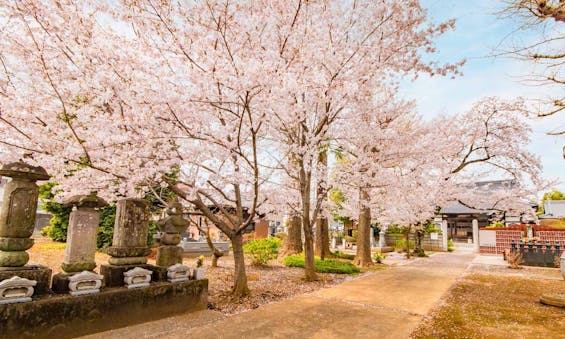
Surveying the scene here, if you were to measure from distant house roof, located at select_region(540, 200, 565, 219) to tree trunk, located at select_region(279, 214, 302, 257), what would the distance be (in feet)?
100

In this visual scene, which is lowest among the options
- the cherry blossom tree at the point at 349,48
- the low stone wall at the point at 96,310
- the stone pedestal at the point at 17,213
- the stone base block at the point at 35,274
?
the low stone wall at the point at 96,310

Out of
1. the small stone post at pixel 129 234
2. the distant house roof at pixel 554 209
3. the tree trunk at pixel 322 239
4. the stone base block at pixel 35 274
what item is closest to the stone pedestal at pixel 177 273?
the small stone post at pixel 129 234

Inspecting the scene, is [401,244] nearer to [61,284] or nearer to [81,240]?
[81,240]

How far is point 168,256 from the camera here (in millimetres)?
5762

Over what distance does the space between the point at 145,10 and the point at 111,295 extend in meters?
4.79

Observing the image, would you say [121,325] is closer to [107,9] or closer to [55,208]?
[107,9]

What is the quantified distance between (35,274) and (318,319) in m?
4.58

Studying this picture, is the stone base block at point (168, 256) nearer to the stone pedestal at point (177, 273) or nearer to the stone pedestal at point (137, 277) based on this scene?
the stone pedestal at point (177, 273)

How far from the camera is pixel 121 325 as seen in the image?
4.61 m

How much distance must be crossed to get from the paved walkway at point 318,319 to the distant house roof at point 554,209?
33.5 meters

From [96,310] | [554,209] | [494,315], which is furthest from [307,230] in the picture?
[554,209]

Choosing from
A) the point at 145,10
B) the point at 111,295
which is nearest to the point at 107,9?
the point at 145,10

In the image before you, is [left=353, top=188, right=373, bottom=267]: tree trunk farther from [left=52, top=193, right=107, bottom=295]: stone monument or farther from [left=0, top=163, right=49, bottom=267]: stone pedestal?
[left=0, top=163, right=49, bottom=267]: stone pedestal

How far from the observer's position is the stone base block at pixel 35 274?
3.96 metres
